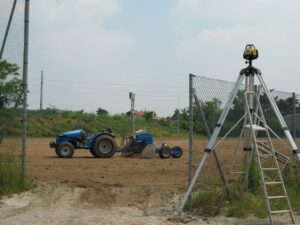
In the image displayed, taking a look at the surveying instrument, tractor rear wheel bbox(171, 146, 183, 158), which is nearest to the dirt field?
the surveying instrument

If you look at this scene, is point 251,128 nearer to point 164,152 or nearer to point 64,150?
point 64,150

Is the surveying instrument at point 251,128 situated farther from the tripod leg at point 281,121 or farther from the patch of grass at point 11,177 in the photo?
the patch of grass at point 11,177

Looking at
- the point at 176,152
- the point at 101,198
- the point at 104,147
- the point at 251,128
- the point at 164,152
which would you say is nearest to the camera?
the point at 251,128

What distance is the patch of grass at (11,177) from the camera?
12.0 m

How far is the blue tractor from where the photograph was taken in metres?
21.8

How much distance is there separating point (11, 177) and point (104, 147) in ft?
32.8

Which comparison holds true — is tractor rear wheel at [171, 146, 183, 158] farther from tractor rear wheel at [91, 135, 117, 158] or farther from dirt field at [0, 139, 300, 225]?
dirt field at [0, 139, 300, 225]

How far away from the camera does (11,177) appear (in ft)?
40.0

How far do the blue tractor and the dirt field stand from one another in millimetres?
4560

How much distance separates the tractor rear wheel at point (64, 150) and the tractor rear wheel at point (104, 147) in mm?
847

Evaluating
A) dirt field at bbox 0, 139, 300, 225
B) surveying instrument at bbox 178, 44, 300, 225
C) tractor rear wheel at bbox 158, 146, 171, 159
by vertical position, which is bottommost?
dirt field at bbox 0, 139, 300, 225

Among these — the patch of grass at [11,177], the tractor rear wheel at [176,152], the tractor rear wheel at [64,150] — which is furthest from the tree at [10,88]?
the tractor rear wheel at [176,152]

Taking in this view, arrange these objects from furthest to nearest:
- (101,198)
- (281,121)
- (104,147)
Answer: (104,147) → (101,198) → (281,121)

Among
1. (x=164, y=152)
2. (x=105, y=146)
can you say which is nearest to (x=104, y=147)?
(x=105, y=146)
